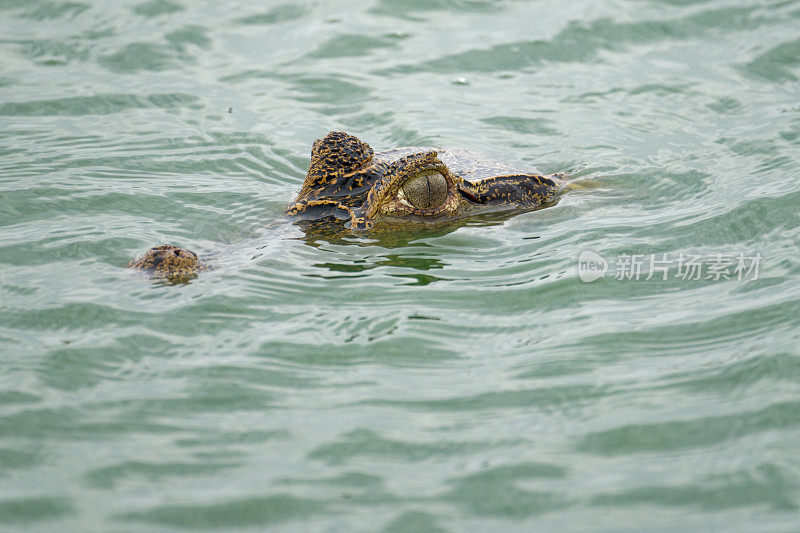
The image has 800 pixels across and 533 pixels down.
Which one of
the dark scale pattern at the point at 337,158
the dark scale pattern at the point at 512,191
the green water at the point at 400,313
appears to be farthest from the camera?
the dark scale pattern at the point at 512,191

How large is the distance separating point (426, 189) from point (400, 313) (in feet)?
4.52

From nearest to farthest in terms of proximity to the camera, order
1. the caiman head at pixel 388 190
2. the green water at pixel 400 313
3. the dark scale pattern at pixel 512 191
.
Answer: the green water at pixel 400 313, the caiman head at pixel 388 190, the dark scale pattern at pixel 512 191

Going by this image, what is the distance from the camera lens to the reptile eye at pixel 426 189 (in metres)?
6.42

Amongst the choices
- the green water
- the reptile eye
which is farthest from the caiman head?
the green water

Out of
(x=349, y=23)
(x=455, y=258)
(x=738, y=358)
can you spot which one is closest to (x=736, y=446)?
(x=738, y=358)

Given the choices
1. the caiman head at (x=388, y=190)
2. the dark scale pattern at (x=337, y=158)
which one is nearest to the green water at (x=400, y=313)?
the caiman head at (x=388, y=190)

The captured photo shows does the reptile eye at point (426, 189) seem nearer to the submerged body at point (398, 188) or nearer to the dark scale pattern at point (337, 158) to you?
the submerged body at point (398, 188)

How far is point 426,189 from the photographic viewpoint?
6480mm

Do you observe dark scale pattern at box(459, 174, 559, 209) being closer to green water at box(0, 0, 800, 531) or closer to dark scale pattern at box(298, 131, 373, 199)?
green water at box(0, 0, 800, 531)

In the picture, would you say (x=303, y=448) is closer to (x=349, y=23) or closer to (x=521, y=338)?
(x=521, y=338)

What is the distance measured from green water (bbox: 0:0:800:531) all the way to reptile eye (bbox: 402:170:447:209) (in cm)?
24

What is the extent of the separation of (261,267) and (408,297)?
106cm

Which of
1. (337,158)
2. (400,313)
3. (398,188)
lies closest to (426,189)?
(398,188)

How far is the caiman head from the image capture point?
21.0 ft
